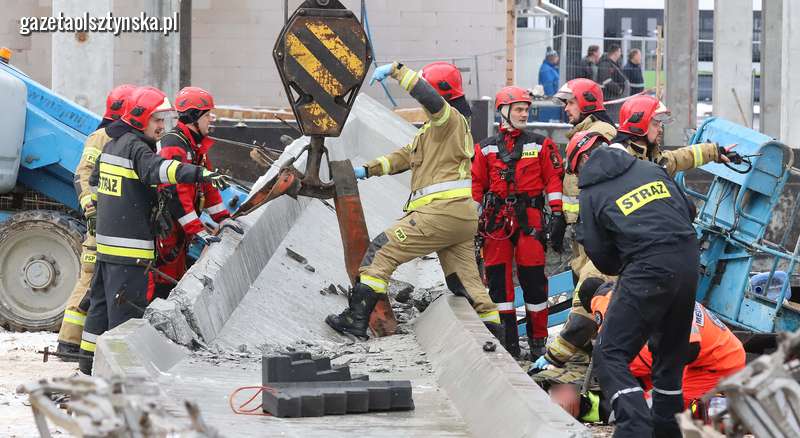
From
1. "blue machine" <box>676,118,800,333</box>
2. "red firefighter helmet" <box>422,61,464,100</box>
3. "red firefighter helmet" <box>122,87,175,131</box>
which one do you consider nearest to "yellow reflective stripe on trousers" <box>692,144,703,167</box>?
"blue machine" <box>676,118,800,333</box>

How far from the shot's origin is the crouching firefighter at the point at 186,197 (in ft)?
27.5

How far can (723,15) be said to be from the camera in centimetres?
2200

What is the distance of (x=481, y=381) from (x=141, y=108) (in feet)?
11.0

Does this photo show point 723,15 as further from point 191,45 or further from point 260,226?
point 260,226

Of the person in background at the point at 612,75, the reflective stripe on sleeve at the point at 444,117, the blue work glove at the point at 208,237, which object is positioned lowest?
the blue work glove at the point at 208,237

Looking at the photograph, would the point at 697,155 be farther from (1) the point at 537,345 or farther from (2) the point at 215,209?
(2) the point at 215,209

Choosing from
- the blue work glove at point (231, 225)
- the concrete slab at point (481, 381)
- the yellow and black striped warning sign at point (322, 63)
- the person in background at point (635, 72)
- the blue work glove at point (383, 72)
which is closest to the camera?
the concrete slab at point (481, 381)

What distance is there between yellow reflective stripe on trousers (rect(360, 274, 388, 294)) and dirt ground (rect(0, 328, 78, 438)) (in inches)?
82.3

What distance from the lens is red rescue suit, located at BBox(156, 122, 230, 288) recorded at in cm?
841

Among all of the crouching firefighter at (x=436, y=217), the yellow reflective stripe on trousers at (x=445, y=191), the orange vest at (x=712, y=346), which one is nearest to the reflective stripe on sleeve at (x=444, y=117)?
the crouching firefighter at (x=436, y=217)

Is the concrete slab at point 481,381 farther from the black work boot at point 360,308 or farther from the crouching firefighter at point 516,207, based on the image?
the crouching firefighter at point 516,207

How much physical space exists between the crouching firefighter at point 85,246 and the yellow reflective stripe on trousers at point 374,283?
2.09 m

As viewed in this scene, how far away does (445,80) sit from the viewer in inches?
321

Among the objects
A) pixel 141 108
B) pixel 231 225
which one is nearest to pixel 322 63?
pixel 141 108
